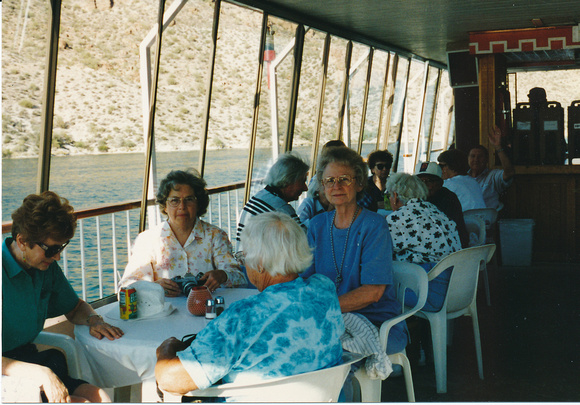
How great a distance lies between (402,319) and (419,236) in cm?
87

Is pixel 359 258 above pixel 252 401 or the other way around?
above

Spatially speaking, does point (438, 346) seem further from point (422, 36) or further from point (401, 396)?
point (422, 36)

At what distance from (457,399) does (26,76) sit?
3.15 m

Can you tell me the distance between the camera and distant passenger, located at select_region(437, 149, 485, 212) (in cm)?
523

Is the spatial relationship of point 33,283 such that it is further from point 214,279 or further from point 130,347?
point 214,279

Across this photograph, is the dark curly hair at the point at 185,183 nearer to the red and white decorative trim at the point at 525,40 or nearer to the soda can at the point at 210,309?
the soda can at the point at 210,309

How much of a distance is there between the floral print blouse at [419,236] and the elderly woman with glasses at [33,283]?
1.76 m

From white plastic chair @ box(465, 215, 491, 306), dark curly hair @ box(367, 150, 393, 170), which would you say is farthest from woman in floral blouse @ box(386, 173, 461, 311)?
dark curly hair @ box(367, 150, 393, 170)

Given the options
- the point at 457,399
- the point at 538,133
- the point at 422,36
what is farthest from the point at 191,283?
the point at 422,36

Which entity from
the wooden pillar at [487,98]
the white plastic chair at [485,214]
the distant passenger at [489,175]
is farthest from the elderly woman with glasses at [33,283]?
the wooden pillar at [487,98]

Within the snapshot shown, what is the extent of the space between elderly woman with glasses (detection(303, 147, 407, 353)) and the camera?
1.71 ft

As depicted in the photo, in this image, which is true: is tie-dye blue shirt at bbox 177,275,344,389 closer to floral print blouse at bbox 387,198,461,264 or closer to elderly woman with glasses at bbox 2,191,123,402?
elderly woman with glasses at bbox 2,191,123,402

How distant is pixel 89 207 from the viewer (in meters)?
4.02

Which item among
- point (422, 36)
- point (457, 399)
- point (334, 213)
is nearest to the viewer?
point (334, 213)
